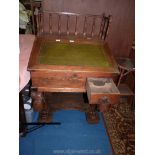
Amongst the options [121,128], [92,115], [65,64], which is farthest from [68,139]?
[65,64]

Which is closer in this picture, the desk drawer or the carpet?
the desk drawer

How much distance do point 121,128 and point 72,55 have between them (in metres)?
1.22

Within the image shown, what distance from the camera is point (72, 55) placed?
2102 millimetres

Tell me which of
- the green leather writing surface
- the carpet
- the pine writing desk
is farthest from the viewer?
the carpet

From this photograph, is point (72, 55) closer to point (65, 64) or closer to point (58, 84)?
point (65, 64)

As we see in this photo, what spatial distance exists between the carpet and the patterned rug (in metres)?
0.09

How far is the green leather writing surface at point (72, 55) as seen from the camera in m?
1.96

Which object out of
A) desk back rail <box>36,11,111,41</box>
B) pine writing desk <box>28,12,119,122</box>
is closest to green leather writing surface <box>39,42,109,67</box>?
pine writing desk <box>28,12,119,122</box>

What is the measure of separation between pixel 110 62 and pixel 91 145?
3.32ft

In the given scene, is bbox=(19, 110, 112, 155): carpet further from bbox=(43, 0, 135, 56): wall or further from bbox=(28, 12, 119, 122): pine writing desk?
bbox=(43, 0, 135, 56): wall

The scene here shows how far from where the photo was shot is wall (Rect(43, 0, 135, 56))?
109 inches

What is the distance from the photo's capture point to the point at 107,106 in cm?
176
